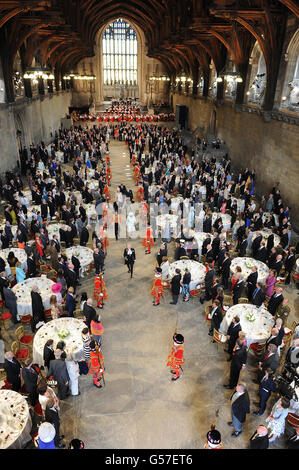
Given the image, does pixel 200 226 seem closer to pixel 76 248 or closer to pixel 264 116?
pixel 76 248

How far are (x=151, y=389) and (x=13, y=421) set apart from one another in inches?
105

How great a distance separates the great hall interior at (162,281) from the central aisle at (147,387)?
0.09 ft

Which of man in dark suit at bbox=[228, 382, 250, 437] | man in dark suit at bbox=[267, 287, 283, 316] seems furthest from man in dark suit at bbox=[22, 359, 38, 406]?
man in dark suit at bbox=[267, 287, 283, 316]

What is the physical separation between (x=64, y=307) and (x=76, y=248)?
272 centimetres

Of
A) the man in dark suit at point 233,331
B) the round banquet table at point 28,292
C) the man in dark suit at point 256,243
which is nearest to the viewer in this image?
→ the man in dark suit at point 233,331

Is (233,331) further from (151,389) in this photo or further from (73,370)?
(73,370)

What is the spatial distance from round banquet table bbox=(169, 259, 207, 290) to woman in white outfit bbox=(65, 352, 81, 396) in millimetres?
3900

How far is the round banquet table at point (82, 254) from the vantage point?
10281mm

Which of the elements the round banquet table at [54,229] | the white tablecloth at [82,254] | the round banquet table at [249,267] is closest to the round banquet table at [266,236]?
the round banquet table at [249,267]

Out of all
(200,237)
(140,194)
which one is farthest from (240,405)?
(140,194)

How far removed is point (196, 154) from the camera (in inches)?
967

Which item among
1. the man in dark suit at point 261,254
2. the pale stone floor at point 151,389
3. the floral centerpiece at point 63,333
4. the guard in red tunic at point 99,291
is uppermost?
the man in dark suit at point 261,254

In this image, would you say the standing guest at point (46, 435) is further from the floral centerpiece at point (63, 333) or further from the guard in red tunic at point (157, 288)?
the guard in red tunic at point (157, 288)
